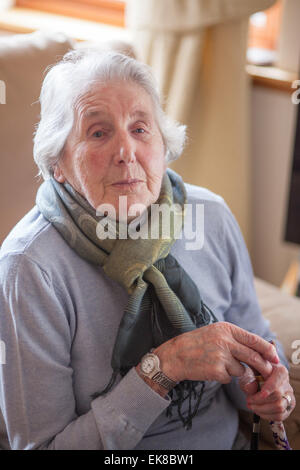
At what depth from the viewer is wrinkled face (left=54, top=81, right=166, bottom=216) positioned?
79cm

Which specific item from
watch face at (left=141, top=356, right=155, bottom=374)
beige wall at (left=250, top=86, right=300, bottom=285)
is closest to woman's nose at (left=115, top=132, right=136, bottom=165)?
watch face at (left=141, top=356, right=155, bottom=374)

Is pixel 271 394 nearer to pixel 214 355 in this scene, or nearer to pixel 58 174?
pixel 214 355

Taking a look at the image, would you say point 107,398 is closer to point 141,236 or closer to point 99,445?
point 99,445

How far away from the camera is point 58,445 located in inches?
30.7

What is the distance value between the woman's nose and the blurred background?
8.4 inches

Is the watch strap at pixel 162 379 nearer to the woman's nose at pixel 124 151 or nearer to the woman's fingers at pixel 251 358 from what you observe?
the woman's fingers at pixel 251 358

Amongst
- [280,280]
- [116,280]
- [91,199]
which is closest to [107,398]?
[116,280]

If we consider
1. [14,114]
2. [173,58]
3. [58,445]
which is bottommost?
[58,445]

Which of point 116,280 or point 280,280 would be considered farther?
point 280,280

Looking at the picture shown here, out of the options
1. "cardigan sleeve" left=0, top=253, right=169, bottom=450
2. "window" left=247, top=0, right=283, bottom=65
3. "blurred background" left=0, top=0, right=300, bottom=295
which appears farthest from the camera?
"window" left=247, top=0, right=283, bottom=65

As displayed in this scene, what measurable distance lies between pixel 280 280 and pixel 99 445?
107cm

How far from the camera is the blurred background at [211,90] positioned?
98 cm

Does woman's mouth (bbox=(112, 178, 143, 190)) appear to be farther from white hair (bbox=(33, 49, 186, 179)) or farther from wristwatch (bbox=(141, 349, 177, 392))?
wristwatch (bbox=(141, 349, 177, 392))

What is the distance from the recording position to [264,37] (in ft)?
6.49
